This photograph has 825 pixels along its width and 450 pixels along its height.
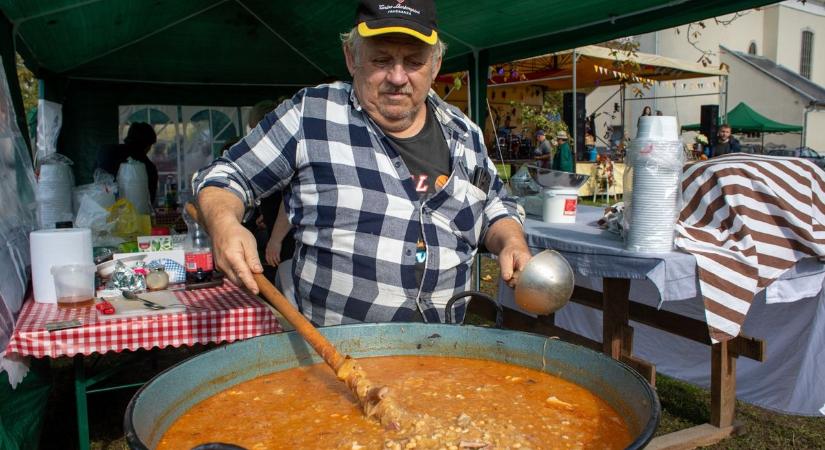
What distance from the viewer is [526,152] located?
15.2 m

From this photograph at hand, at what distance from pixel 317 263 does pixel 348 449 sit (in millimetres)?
730

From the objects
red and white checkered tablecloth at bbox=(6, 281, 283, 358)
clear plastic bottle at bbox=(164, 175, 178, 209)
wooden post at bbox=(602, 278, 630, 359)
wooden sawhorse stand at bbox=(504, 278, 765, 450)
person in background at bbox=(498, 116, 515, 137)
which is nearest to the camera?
red and white checkered tablecloth at bbox=(6, 281, 283, 358)

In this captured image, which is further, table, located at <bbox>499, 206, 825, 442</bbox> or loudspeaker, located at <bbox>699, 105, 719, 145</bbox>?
loudspeaker, located at <bbox>699, 105, 719, 145</bbox>

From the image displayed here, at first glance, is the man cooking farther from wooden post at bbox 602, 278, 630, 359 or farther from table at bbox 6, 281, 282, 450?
wooden post at bbox 602, 278, 630, 359

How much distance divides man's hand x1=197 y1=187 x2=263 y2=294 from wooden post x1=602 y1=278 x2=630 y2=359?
2.25m

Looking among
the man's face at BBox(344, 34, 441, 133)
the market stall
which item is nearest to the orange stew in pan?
the man's face at BBox(344, 34, 441, 133)

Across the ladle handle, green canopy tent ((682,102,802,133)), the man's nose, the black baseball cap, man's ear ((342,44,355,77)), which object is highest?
green canopy tent ((682,102,802,133))

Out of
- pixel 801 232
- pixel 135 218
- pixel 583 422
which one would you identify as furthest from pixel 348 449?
pixel 135 218

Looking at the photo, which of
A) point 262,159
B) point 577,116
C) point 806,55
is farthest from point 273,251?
point 806,55

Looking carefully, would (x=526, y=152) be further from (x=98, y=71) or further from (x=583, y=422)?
(x=583, y=422)

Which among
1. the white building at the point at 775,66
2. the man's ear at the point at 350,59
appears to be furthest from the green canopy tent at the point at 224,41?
the white building at the point at 775,66

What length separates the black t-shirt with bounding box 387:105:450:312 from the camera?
181 centimetres

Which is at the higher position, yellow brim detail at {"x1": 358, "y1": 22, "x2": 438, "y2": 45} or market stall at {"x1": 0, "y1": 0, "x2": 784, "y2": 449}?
market stall at {"x1": 0, "y1": 0, "x2": 784, "y2": 449}

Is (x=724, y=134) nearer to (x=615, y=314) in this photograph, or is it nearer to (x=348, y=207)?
(x=615, y=314)
